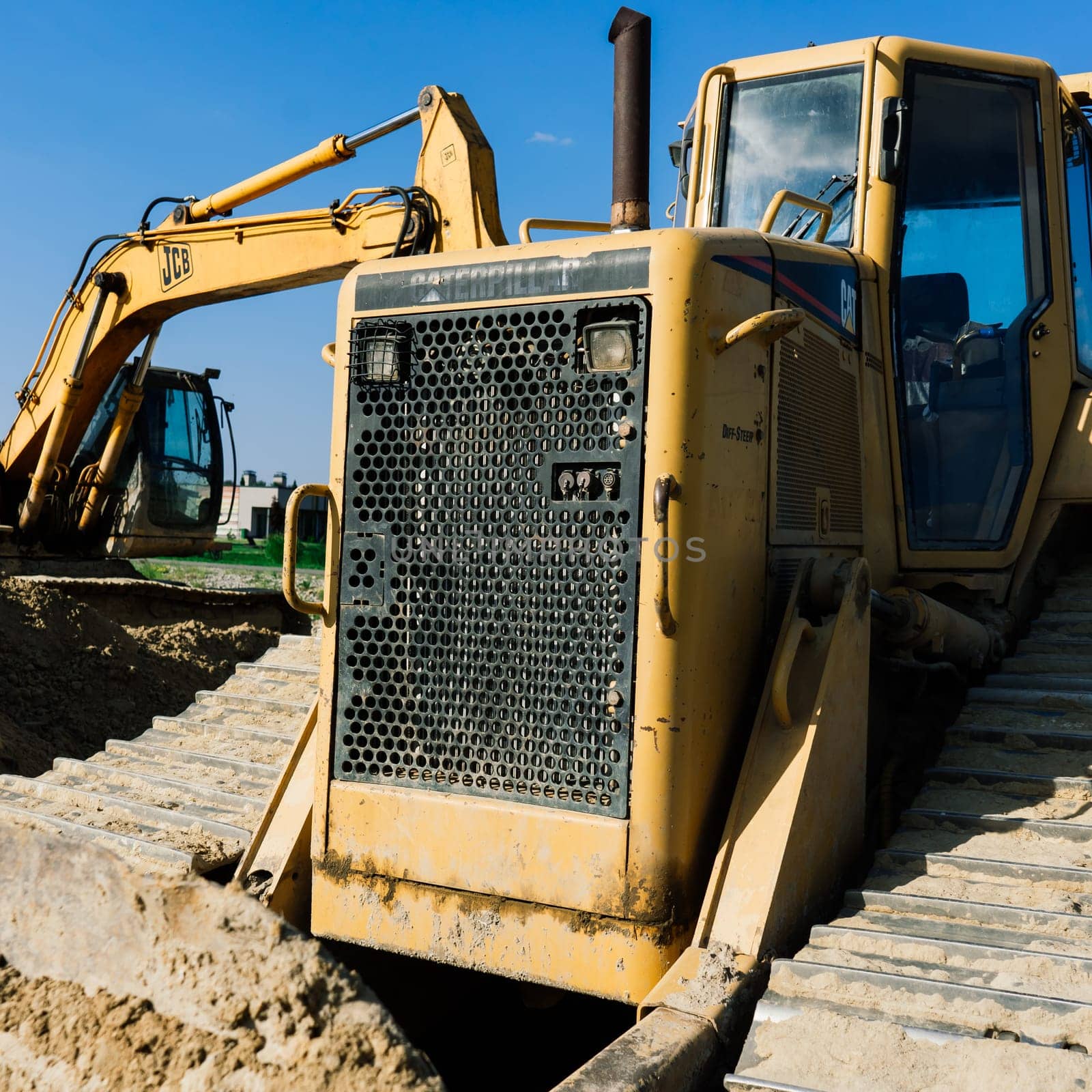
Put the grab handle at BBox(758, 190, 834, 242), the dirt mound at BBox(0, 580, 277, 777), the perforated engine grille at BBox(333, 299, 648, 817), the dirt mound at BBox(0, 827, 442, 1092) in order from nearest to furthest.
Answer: the dirt mound at BBox(0, 827, 442, 1092) → the perforated engine grille at BBox(333, 299, 648, 817) → the grab handle at BBox(758, 190, 834, 242) → the dirt mound at BBox(0, 580, 277, 777)

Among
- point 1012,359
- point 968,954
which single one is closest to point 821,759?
point 968,954

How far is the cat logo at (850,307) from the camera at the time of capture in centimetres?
406

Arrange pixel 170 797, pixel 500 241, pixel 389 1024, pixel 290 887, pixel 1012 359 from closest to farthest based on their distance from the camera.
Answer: pixel 389 1024, pixel 290 887, pixel 1012 359, pixel 170 797, pixel 500 241

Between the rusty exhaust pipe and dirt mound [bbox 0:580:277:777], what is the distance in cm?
661

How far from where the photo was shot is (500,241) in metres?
7.43

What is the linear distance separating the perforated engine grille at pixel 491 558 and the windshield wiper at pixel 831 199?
1.68m

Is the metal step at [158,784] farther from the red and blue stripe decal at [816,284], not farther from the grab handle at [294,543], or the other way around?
the red and blue stripe decal at [816,284]

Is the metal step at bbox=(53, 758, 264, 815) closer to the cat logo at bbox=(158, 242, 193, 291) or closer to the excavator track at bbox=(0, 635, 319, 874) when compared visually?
the excavator track at bbox=(0, 635, 319, 874)

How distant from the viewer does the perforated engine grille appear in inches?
127

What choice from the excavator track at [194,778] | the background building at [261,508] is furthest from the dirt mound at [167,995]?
the background building at [261,508]

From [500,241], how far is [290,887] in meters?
4.70

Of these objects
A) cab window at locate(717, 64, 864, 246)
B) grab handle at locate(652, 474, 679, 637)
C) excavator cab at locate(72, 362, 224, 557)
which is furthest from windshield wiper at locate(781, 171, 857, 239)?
excavator cab at locate(72, 362, 224, 557)

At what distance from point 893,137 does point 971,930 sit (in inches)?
110

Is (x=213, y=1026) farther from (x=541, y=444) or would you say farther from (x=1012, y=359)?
(x=1012, y=359)
